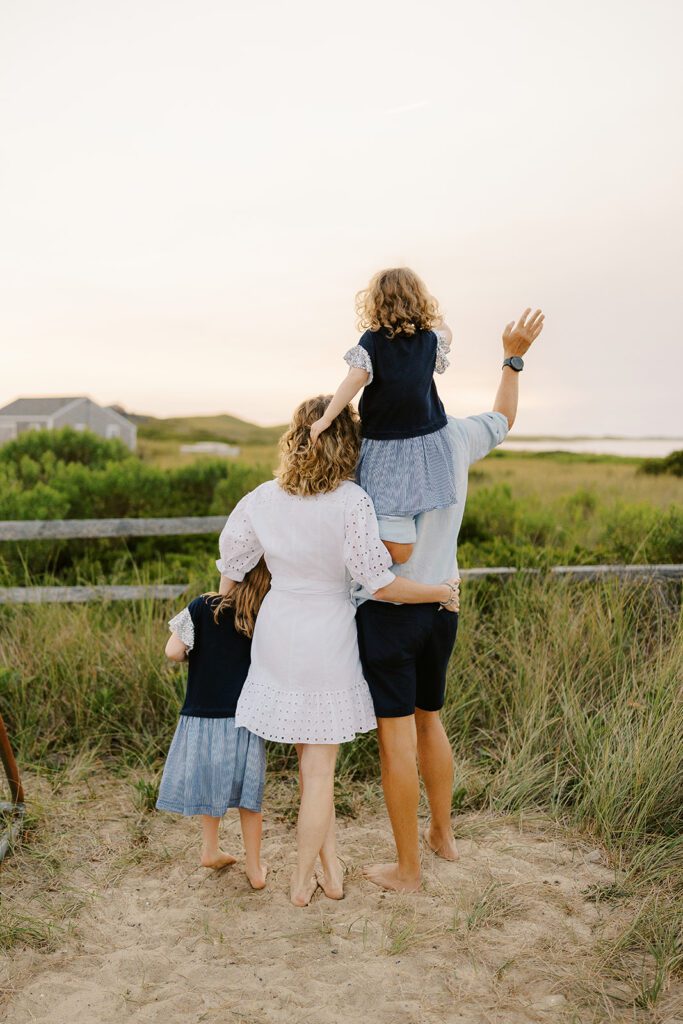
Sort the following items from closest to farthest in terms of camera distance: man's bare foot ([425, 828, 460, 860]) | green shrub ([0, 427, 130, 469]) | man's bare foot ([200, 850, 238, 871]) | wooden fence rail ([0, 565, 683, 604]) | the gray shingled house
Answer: man's bare foot ([200, 850, 238, 871])
man's bare foot ([425, 828, 460, 860])
wooden fence rail ([0, 565, 683, 604])
green shrub ([0, 427, 130, 469])
the gray shingled house

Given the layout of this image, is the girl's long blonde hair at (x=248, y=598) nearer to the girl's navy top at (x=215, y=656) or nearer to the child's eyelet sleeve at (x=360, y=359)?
the girl's navy top at (x=215, y=656)

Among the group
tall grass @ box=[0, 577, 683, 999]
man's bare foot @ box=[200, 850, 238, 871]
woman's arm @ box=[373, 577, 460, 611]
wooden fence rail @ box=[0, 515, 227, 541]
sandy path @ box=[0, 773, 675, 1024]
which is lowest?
sandy path @ box=[0, 773, 675, 1024]

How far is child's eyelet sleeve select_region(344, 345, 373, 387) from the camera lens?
10.1 ft

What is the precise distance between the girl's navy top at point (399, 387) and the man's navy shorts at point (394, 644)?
2.24ft

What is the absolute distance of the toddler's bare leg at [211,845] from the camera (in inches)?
145

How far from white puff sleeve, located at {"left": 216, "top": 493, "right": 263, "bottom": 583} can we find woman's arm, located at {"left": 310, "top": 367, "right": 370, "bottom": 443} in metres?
0.41

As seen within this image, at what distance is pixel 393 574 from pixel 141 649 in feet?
8.96

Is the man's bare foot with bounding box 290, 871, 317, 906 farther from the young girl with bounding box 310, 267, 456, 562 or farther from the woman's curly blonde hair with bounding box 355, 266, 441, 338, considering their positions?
the woman's curly blonde hair with bounding box 355, 266, 441, 338

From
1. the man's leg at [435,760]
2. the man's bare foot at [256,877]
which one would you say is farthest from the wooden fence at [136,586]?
the man's bare foot at [256,877]

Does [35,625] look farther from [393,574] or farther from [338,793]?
[393,574]

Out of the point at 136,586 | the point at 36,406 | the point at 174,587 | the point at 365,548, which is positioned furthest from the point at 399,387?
the point at 36,406

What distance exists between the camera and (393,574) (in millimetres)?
3195

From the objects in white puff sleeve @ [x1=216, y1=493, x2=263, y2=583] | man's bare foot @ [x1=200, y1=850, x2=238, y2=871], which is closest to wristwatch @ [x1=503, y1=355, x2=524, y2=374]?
white puff sleeve @ [x1=216, y1=493, x2=263, y2=583]

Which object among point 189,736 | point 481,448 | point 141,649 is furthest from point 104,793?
point 481,448
